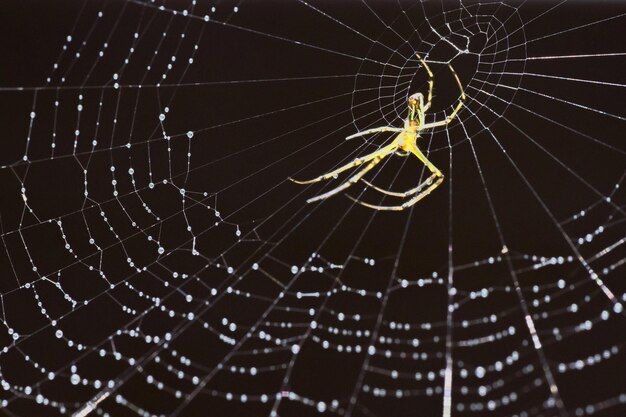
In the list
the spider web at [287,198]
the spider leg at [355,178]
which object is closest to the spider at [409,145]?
the spider leg at [355,178]

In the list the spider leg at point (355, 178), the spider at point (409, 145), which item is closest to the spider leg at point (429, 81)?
the spider at point (409, 145)

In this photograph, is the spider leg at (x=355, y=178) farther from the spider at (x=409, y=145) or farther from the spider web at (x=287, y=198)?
the spider web at (x=287, y=198)

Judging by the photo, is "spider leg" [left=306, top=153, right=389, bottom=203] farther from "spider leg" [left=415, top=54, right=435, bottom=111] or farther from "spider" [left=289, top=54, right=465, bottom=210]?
"spider leg" [left=415, top=54, right=435, bottom=111]

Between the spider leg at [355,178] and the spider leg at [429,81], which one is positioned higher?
the spider leg at [429,81]

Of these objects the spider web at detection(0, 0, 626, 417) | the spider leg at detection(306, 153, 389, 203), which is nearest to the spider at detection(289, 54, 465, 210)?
the spider leg at detection(306, 153, 389, 203)

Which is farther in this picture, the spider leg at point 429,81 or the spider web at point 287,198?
the spider web at point 287,198

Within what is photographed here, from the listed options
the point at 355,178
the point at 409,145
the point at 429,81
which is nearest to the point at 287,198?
the point at 355,178

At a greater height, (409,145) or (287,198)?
(409,145)

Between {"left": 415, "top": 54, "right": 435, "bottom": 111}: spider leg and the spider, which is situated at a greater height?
{"left": 415, "top": 54, "right": 435, "bottom": 111}: spider leg

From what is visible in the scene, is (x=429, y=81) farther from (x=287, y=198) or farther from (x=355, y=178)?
(x=287, y=198)

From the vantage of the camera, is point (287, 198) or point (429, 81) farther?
point (287, 198)
